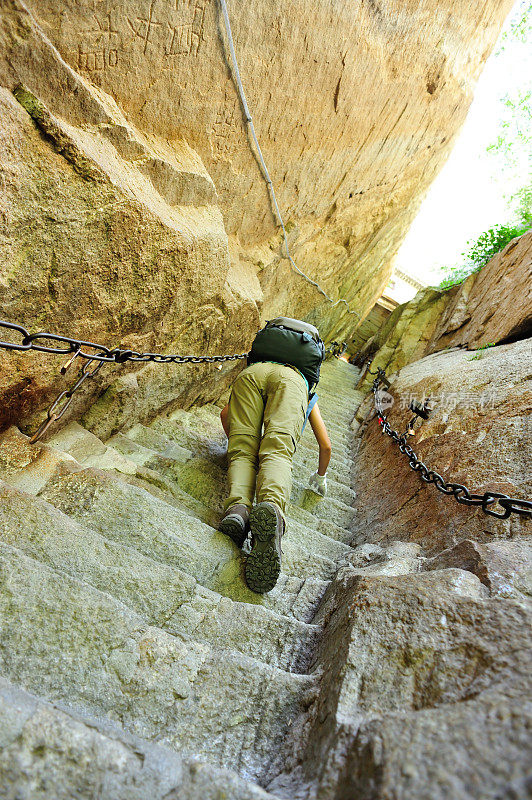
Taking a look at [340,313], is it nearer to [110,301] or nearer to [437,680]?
[110,301]

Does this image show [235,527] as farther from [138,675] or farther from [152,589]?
[138,675]

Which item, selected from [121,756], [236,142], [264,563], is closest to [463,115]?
[236,142]

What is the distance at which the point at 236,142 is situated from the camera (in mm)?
3627

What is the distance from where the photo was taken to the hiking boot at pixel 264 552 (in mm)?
2043

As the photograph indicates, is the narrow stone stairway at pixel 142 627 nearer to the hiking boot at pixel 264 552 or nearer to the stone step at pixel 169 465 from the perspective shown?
the hiking boot at pixel 264 552

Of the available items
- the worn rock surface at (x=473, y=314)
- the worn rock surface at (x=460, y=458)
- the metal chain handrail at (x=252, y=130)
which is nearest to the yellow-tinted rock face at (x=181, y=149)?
the metal chain handrail at (x=252, y=130)

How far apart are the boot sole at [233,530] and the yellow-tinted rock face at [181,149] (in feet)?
4.33

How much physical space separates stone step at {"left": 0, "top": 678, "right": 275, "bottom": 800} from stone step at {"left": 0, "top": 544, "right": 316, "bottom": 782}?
10.7 inches

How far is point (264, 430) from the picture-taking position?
274 centimetres

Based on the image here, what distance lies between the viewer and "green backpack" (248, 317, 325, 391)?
3.09m

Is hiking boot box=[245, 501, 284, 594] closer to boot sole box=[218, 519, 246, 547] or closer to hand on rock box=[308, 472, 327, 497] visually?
boot sole box=[218, 519, 246, 547]

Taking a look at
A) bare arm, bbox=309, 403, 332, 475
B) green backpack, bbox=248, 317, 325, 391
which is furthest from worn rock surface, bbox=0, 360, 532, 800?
green backpack, bbox=248, 317, 325, 391

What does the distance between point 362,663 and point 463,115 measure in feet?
34.3

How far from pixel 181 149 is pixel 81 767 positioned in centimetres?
346
